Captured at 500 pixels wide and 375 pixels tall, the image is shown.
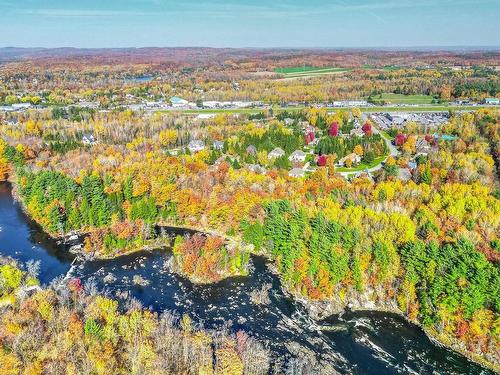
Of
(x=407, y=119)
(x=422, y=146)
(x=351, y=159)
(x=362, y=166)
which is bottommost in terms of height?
(x=362, y=166)

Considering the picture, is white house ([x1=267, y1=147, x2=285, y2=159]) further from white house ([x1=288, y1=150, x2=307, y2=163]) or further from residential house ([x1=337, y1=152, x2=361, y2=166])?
residential house ([x1=337, y1=152, x2=361, y2=166])

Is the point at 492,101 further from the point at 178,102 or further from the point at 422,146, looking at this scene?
the point at 178,102

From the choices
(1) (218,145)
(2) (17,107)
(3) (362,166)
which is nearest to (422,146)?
(3) (362,166)

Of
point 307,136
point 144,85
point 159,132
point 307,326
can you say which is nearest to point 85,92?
point 144,85

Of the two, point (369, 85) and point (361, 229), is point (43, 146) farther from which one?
point (369, 85)

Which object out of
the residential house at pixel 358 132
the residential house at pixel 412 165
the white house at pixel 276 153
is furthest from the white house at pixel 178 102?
the residential house at pixel 412 165

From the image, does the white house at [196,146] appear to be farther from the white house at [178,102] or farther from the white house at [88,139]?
the white house at [178,102]
